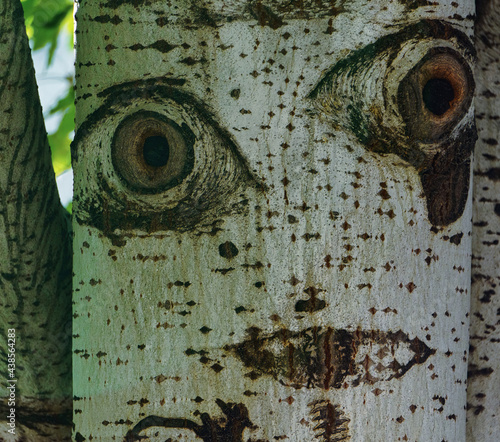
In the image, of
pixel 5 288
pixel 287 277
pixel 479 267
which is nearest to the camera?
pixel 287 277

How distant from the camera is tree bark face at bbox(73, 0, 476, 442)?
69cm

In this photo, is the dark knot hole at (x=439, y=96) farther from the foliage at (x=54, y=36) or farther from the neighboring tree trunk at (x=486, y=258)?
the foliage at (x=54, y=36)

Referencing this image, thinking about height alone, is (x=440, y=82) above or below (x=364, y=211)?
above

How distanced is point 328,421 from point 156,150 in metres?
0.42

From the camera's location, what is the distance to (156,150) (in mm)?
729

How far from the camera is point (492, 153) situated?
3.22 ft

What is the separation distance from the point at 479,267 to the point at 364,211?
1.26 feet

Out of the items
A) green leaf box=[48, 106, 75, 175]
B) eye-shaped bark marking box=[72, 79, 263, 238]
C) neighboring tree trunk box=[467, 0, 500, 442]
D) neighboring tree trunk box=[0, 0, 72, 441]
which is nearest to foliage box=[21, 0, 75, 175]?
green leaf box=[48, 106, 75, 175]

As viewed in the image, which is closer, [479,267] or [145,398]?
[145,398]

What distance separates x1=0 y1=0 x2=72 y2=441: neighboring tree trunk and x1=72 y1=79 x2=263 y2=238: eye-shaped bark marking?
0.58 ft

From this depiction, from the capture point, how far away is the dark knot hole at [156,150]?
0.72 metres

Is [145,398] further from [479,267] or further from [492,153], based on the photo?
[492,153]

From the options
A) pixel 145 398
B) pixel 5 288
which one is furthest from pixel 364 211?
pixel 5 288

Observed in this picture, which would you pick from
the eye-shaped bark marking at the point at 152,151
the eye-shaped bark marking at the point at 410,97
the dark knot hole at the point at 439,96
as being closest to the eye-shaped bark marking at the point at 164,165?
the eye-shaped bark marking at the point at 152,151
